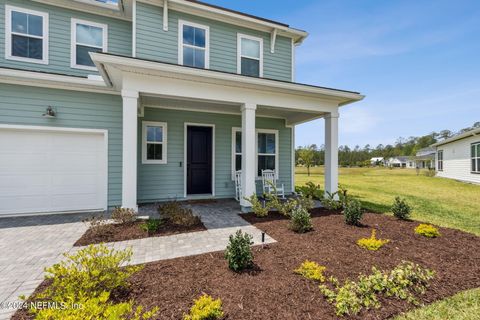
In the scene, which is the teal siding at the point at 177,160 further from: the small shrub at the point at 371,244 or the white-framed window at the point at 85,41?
the small shrub at the point at 371,244

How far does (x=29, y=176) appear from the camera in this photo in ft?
17.7

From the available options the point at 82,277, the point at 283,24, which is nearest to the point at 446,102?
the point at 283,24

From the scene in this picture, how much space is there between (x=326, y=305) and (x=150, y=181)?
5.96m

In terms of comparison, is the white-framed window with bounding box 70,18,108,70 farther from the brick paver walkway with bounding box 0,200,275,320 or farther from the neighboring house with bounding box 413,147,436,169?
the neighboring house with bounding box 413,147,436,169

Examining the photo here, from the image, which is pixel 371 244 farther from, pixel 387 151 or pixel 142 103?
pixel 387 151

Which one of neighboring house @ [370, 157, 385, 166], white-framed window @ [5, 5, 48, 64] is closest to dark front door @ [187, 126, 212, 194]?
white-framed window @ [5, 5, 48, 64]

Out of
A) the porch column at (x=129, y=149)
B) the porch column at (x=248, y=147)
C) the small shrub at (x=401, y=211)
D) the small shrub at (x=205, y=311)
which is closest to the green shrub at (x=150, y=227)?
the porch column at (x=129, y=149)

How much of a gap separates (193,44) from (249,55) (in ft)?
6.44

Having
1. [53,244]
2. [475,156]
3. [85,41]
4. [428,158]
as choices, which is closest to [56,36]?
[85,41]

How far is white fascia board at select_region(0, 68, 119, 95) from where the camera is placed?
16.6 ft

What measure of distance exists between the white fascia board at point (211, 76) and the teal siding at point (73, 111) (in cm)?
114

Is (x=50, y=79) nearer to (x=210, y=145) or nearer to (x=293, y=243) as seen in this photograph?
(x=210, y=145)

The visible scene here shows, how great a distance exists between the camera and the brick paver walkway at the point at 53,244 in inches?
103

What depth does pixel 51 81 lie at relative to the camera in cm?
532
